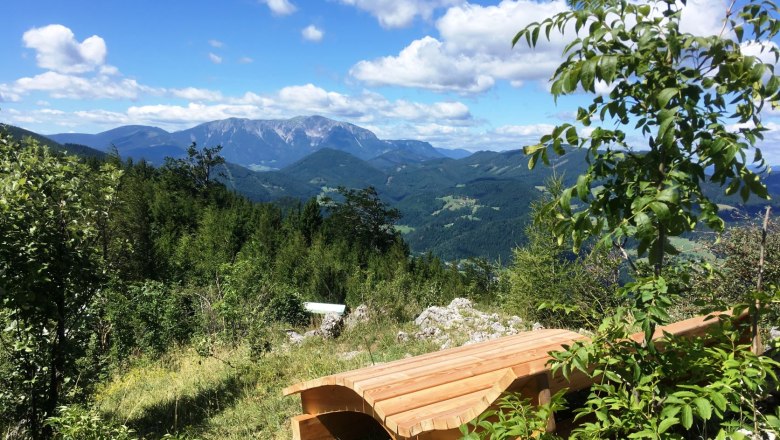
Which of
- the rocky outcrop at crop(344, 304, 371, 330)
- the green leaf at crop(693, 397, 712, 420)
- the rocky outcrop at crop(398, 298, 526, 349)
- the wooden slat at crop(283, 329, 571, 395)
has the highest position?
the green leaf at crop(693, 397, 712, 420)

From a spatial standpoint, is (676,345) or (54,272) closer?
(676,345)

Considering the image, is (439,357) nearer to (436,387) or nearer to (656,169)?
(436,387)

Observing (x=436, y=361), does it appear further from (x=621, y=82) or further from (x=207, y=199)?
(x=207, y=199)

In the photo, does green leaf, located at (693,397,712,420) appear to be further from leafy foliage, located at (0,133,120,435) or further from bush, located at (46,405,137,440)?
leafy foliage, located at (0,133,120,435)

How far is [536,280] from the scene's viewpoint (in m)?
10.9

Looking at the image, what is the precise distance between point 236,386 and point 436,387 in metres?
5.73

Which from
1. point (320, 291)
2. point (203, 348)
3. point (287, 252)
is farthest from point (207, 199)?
point (203, 348)

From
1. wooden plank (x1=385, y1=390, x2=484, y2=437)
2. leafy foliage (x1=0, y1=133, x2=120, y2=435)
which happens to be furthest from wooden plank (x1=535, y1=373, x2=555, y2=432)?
leafy foliage (x1=0, y1=133, x2=120, y2=435)

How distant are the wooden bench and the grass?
5.97 feet

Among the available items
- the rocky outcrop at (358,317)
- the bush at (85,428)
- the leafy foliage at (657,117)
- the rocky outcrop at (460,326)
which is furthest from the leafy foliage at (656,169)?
the rocky outcrop at (358,317)

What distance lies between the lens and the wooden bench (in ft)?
7.00

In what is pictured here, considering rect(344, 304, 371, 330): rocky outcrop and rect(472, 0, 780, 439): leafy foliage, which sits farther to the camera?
rect(344, 304, 371, 330): rocky outcrop

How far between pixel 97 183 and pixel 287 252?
4097 centimetres

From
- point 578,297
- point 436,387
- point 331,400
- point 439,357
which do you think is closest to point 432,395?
point 436,387
